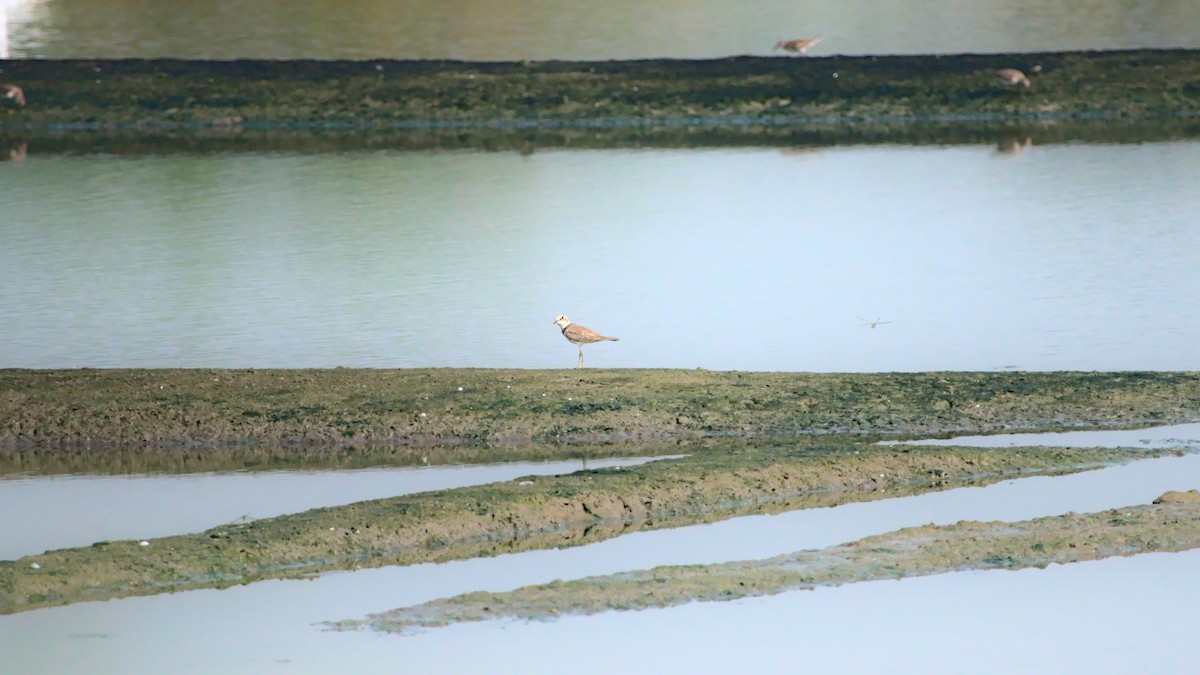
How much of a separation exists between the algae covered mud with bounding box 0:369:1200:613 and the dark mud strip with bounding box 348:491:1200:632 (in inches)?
38.6

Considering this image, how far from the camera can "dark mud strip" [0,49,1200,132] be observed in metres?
33.9

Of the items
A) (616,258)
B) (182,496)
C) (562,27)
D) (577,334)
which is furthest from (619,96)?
(182,496)

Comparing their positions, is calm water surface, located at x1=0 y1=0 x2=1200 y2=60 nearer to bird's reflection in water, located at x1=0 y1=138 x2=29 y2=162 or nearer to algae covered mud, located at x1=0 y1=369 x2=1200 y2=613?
bird's reflection in water, located at x1=0 y1=138 x2=29 y2=162

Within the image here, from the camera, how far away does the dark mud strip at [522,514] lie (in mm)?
9250

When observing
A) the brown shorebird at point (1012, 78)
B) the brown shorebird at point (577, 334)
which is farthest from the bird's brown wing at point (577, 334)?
the brown shorebird at point (1012, 78)

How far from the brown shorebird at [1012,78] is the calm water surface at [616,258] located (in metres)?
2.66

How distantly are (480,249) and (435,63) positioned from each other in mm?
14602

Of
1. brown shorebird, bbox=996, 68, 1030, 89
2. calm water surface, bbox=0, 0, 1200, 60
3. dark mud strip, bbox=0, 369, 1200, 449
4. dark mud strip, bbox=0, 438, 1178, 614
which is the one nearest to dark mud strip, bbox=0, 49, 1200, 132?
brown shorebird, bbox=996, 68, 1030, 89

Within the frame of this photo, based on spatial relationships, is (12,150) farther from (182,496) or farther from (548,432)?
(182,496)

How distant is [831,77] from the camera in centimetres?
3453

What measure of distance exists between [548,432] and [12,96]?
24.3 metres

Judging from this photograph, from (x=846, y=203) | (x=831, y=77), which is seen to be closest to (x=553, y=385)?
(x=846, y=203)

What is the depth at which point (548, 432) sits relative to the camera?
12.4 metres

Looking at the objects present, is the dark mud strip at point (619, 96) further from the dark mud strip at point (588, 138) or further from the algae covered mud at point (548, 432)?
the algae covered mud at point (548, 432)
